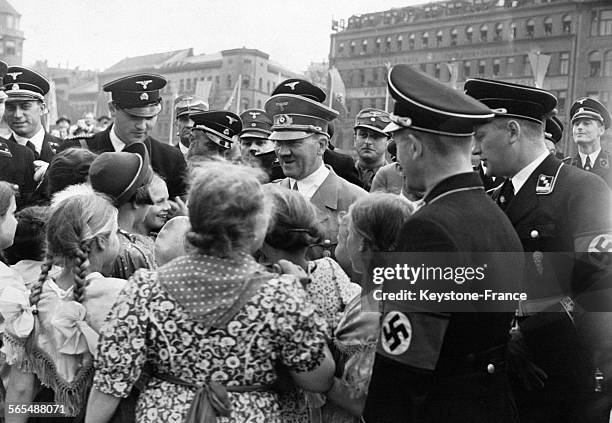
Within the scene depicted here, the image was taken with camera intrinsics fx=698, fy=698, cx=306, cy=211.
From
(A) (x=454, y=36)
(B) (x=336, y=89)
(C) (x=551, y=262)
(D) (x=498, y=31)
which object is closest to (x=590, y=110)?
(D) (x=498, y=31)

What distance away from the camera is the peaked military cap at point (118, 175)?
370 centimetres

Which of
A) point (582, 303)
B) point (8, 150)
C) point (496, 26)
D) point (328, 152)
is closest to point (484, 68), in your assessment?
point (496, 26)

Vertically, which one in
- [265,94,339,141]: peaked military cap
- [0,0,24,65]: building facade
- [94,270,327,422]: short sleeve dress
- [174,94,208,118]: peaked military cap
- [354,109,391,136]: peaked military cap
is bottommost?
[94,270,327,422]: short sleeve dress

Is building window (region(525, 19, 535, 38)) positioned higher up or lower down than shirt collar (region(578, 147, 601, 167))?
higher up

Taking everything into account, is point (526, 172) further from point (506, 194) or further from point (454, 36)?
point (454, 36)

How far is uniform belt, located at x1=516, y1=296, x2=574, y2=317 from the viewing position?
322cm

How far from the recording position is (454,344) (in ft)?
8.06

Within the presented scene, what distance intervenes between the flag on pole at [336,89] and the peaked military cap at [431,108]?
5.44 meters

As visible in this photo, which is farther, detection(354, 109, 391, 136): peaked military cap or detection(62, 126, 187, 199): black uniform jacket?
detection(354, 109, 391, 136): peaked military cap

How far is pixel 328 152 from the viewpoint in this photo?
22.4 ft

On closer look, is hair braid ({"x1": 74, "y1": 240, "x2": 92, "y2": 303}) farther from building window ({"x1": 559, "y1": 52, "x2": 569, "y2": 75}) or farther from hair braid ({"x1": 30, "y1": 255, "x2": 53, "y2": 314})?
building window ({"x1": 559, "y1": 52, "x2": 569, "y2": 75})

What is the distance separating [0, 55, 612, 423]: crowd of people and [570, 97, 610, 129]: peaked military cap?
2.83 m

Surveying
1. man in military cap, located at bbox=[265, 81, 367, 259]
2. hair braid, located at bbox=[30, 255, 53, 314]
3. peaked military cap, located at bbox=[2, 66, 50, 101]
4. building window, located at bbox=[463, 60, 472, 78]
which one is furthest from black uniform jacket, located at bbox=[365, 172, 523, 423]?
peaked military cap, located at bbox=[2, 66, 50, 101]

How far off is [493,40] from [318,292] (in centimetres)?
396
